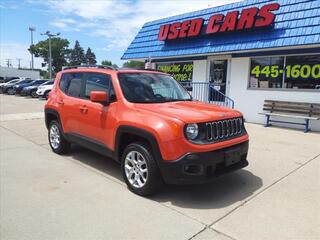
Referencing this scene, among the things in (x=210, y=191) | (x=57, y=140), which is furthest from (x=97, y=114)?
(x=210, y=191)

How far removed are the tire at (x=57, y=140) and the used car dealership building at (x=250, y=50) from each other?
24.7 feet

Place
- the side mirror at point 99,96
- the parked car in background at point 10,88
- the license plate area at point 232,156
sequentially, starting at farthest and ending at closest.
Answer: the parked car in background at point 10,88 → the side mirror at point 99,96 → the license plate area at point 232,156

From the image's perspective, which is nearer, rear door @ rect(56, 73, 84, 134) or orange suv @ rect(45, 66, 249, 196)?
orange suv @ rect(45, 66, 249, 196)

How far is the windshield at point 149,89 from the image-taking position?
4.88 m

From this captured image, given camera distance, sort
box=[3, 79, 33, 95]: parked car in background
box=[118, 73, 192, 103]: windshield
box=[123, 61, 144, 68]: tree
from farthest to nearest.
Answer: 1. box=[3, 79, 33, 95]: parked car in background
2. box=[123, 61, 144, 68]: tree
3. box=[118, 73, 192, 103]: windshield

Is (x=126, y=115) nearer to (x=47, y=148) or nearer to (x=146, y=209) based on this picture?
(x=146, y=209)

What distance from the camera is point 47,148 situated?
23.4 feet

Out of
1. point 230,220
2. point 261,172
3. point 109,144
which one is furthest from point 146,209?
point 261,172

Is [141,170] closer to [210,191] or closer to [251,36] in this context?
[210,191]

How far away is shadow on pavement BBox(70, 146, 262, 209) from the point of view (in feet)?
13.8

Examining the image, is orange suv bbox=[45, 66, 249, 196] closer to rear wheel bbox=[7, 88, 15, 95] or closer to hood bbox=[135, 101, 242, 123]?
hood bbox=[135, 101, 242, 123]

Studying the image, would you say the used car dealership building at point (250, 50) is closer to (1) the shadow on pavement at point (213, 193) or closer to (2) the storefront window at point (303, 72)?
(2) the storefront window at point (303, 72)

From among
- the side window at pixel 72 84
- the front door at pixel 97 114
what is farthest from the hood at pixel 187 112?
the side window at pixel 72 84

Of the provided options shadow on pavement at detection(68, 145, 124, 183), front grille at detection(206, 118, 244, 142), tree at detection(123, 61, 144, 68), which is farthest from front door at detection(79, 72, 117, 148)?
tree at detection(123, 61, 144, 68)
